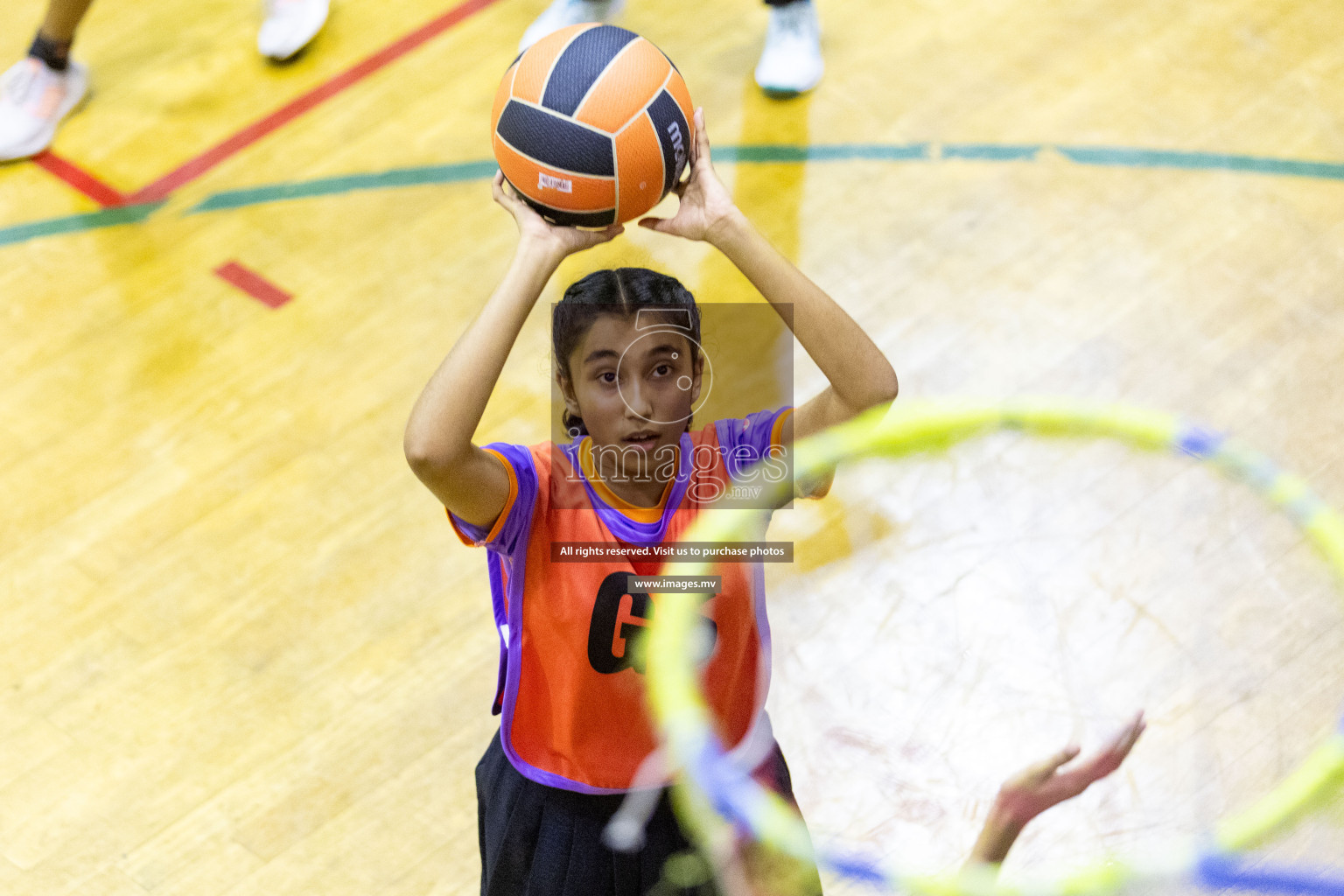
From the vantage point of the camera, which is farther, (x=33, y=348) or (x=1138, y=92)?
(x=1138, y=92)

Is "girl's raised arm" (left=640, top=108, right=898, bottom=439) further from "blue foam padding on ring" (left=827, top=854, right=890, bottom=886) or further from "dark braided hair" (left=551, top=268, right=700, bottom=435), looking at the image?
"blue foam padding on ring" (left=827, top=854, right=890, bottom=886)

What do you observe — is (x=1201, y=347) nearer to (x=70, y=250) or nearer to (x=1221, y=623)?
(x=1221, y=623)

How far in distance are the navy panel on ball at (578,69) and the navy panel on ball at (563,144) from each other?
0.09ft

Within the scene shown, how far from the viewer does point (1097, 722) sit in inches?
66.8

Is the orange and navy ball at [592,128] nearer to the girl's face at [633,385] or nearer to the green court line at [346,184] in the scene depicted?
the girl's face at [633,385]

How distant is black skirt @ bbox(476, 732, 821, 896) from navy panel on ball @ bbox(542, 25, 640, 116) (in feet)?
A: 3.16

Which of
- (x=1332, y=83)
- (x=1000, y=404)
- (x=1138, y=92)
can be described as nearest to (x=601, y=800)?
(x=1000, y=404)

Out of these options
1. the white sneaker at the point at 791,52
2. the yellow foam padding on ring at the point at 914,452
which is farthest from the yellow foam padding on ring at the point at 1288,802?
the white sneaker at the point at 791,52

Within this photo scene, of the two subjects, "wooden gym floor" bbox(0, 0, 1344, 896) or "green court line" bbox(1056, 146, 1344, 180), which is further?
"green court line" bbox(1056, 146, 1344, 180)

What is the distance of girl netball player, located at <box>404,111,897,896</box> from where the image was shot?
5.68 ft

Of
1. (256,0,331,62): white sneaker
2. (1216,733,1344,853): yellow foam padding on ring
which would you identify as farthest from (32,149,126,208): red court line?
(1216,733,1344,853): yellow foam padding on ring

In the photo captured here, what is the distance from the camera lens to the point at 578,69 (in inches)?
81.8

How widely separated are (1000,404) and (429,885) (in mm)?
1340

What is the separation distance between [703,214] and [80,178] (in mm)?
2681
